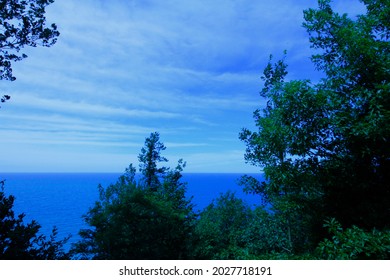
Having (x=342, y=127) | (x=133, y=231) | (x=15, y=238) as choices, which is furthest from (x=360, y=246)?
(x=133, y=231)

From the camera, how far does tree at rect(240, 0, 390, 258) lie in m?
4.18

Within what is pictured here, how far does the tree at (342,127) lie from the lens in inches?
164

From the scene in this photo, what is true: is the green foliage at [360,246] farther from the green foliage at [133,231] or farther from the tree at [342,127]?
the green foliage at [133,231]

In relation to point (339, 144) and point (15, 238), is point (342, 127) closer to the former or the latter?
point (339, 144)

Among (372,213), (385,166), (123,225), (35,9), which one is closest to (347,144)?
(385,166)

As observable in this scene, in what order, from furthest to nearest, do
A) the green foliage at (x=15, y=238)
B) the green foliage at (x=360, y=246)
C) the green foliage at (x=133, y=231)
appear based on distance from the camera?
the green foliage at (x=133, y=231) < the green foliage at (x=15, y=238) < the green foliage at (x=360, y=246)

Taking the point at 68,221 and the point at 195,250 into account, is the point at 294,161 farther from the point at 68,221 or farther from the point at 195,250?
the point at 68,221

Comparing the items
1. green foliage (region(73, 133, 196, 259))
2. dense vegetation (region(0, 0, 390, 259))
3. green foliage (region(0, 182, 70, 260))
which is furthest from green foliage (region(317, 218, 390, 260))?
green foliage (region(73, 133, 196, 259))

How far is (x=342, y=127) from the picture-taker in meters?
3.96

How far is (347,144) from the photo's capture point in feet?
16.0

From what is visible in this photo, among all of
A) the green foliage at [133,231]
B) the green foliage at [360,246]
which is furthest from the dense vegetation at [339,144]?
the green foliage at [133,231]

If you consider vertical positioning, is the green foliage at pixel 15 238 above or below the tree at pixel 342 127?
below

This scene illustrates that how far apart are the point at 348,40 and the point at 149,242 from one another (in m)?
11.7

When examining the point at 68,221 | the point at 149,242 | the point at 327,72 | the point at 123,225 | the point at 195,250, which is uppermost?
the point at 327,72
